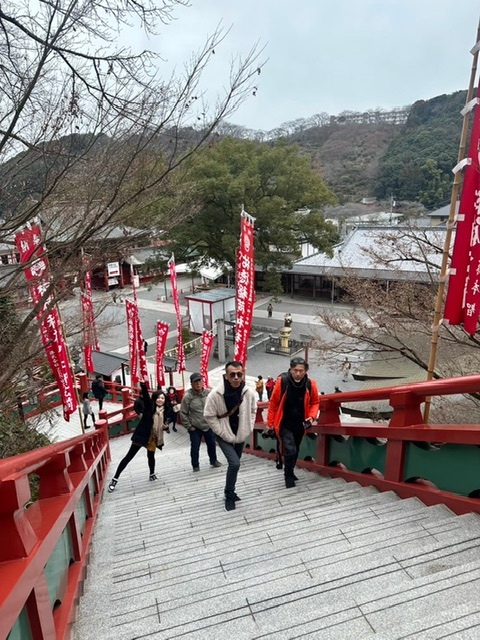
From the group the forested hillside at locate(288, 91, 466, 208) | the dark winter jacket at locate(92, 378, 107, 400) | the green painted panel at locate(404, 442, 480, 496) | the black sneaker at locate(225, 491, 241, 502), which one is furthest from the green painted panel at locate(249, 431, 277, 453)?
the forested hillside at locate(288, 91, 466, 208)

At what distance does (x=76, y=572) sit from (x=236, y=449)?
237cm

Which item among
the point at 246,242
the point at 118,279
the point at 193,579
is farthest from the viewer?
the point at 118,279

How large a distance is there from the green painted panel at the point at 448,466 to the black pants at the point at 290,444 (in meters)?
1.41

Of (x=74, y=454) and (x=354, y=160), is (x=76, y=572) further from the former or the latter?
(x=354, y=160)

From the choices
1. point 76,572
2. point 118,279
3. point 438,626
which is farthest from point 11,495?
point 118,279

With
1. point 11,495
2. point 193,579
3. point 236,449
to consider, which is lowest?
point 236,449

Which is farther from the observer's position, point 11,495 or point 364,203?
point 364,203

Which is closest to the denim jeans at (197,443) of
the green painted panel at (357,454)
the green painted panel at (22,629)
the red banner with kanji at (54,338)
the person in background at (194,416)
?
the person in background at (194,416)

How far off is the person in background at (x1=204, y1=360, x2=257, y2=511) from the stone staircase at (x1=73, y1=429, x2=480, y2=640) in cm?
44

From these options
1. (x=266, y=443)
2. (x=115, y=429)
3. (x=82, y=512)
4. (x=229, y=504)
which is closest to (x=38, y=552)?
(x=82, y=512)

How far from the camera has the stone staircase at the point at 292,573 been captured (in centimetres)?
198

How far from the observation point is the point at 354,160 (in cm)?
7675

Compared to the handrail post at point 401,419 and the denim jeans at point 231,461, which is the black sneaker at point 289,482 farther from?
the handrail post at point 401,419

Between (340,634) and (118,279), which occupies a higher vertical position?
(340,634)
